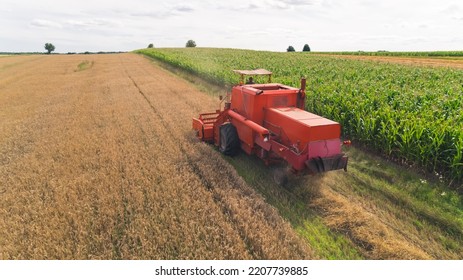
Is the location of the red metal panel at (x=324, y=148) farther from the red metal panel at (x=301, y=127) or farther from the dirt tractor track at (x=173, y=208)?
the dirt tractor track at (x=173, y=208)

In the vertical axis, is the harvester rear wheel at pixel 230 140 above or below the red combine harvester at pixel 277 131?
below

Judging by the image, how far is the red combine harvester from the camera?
550 centimetres

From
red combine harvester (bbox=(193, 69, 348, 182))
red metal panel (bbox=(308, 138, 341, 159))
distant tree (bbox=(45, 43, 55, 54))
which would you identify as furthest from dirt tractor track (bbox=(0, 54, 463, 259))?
distant tree (bbox=(45, 43, 55, 54))

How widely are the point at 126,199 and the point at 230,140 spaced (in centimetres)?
279

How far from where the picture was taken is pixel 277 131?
251 inches

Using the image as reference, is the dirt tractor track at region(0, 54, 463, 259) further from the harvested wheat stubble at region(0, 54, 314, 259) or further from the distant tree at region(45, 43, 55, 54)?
the distant tree at region(45, 43, 55, 54)

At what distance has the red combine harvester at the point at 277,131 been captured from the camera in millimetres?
5500

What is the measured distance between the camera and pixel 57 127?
1021cm

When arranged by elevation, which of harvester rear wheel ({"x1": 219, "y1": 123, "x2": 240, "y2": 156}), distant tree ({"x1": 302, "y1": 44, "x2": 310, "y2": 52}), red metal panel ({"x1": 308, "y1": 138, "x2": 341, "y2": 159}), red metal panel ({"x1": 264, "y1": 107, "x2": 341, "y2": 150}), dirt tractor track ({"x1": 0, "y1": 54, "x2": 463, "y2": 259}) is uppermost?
distant tree ({"x1": 302, "y1": 44, "x2": 310, "y2": 52})

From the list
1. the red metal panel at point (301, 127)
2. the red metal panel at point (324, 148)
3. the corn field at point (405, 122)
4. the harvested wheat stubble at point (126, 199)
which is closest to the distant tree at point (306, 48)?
the corn field at point (405, 122)

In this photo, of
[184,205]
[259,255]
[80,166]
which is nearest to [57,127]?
[80,166]

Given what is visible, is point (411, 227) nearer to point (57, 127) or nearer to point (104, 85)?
point (57, 127)

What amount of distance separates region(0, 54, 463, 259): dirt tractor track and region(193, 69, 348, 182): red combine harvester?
1.66ft

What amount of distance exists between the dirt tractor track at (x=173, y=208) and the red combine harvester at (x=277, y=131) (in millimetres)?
506
